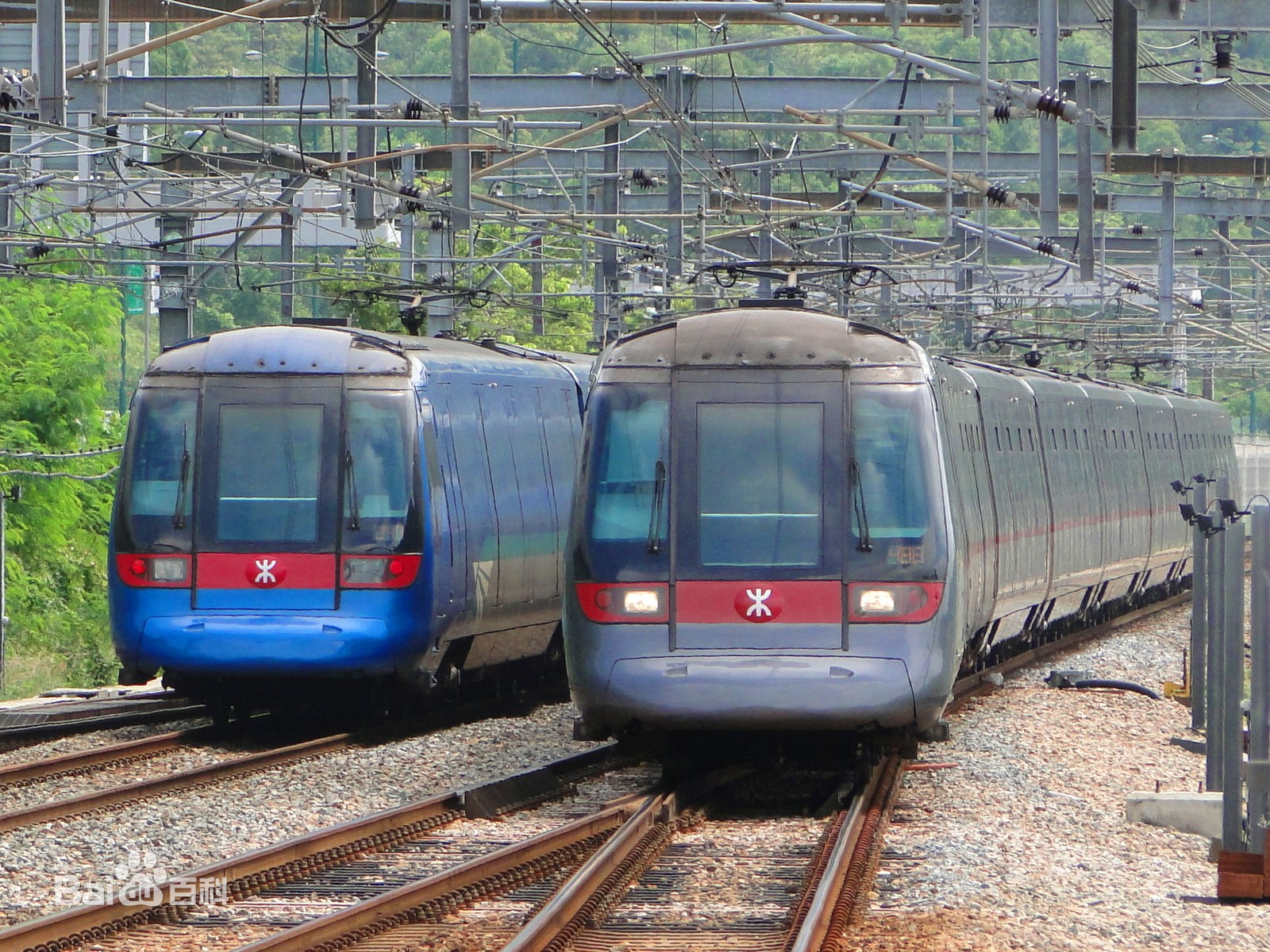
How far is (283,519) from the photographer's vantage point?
13359 millimetres

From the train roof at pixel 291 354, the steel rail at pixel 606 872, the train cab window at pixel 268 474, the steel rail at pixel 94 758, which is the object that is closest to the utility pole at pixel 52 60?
the train roof at pixel 291 354

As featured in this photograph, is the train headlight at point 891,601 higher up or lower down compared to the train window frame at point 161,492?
lower down

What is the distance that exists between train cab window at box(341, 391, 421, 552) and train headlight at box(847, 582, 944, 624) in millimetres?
3828

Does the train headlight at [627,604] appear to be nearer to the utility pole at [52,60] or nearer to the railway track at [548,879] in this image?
the railway track at [548,879]

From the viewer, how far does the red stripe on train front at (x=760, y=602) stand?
10.5 m

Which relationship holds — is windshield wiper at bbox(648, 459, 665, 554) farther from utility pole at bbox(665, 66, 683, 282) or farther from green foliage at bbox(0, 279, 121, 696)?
green foliage at bbox(0, 279, 121, 696)

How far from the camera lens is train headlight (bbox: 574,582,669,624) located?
419 inches

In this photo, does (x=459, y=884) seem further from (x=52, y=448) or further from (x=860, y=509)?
(x=52, y=448)

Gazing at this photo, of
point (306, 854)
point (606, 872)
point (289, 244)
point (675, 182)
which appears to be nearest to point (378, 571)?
point (306, 854)

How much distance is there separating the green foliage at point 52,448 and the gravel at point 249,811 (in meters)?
17.3

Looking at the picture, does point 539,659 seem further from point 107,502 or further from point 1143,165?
point 107,502

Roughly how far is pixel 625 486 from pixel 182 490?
384 centimetres

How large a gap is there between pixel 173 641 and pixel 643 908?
19.3 feet

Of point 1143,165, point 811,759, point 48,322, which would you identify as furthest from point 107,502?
point 811,759
